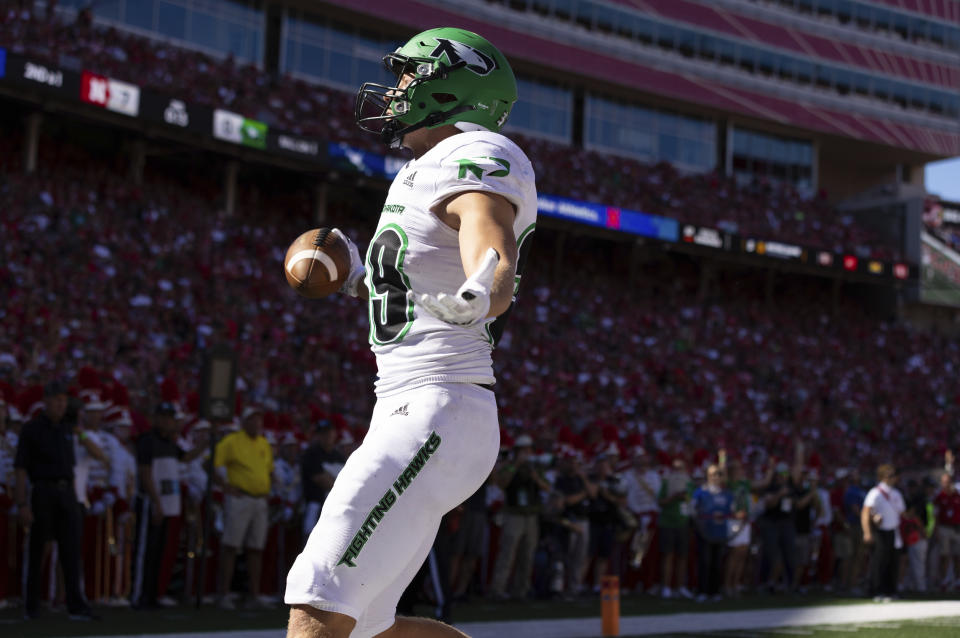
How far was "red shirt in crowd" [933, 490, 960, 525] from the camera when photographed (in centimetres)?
2041

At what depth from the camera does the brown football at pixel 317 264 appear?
3602mm

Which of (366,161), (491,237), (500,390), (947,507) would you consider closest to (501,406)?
(500,390)

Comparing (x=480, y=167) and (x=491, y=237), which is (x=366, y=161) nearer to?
(x=480, y=167)

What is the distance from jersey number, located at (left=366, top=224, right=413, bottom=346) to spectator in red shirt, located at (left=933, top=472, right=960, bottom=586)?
19.0 metres

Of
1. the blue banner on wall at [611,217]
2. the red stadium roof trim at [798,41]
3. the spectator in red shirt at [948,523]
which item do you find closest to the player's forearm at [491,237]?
the spectator in red shirt at [948,523]

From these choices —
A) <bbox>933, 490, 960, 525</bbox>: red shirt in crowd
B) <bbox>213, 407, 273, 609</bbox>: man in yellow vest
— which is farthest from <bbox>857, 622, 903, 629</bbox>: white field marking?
<bbox>933, 490, 960, 525</bbox>: red shirt in crowd

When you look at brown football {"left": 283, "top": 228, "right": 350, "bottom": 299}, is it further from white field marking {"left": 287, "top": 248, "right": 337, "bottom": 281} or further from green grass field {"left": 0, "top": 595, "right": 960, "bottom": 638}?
green grass field {"left": 0, "top": 595, "right": 960, "bottom": 638}

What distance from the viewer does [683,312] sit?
36.4 m

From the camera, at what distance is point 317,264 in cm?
361

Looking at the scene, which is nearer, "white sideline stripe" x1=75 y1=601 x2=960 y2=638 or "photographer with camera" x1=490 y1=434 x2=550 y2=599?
"white sideline stripe" x1=75 y1=601 x2=960 y2=638

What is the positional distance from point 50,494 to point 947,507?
1590cm

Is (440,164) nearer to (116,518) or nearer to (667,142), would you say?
(116,518)

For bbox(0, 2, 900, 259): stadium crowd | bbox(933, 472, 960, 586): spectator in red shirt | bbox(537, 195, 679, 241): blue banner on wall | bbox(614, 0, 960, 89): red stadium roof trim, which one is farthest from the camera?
bbox(614, 0, 960, 89): red stadium roof trim

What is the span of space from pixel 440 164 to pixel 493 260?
19.5 inches
